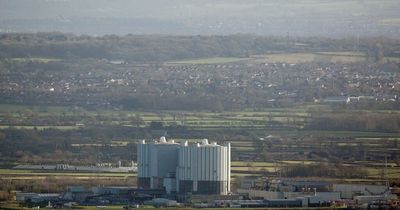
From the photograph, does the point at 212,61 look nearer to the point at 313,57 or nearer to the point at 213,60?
the point at 213,60

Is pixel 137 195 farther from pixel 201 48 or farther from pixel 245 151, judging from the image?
pixel 201 48

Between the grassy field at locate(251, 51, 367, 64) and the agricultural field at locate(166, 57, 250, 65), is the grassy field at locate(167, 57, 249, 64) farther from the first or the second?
the grassy field at locate(251, 51, 367, 64)

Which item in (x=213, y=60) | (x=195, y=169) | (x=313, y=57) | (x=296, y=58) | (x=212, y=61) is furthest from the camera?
(x=213, y=60)

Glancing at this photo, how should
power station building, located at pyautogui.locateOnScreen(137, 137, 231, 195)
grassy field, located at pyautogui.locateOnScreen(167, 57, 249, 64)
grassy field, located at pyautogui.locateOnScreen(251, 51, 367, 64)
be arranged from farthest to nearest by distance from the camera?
1. grassy field, located at pyautogui.locateOnScreen(167, 57, 249, 64)
2. grassy field, located at pyautogui.locateOnScreen(251, 51, 367, 64)
3. power station building, located at pyautogui.locateOnScreen(137, 137, 231, 195)

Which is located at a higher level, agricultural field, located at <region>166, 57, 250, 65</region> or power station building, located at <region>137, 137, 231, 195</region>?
agricultural field, located at <region>166, 57, 250, 65</region>

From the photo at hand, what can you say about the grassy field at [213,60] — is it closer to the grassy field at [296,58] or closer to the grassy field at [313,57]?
the grassy field at [296,58]

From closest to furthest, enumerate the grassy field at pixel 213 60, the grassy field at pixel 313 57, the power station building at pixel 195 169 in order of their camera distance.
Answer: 1. the power station building at pixel 195 169
2. the grassy field at pixel 313 57
3. the grassy field at pixel 213 60

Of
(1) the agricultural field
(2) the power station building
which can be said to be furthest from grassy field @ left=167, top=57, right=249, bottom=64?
(2) the power station building

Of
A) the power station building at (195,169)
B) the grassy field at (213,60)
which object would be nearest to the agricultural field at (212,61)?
the grassy field at (213,60)

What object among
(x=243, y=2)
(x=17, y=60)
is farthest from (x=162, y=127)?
(x=243, y=2)

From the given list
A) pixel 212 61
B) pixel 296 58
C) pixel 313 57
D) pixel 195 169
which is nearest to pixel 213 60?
pixel 212 61

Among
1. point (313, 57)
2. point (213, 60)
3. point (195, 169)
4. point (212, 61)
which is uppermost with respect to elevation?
point (213, 60)
